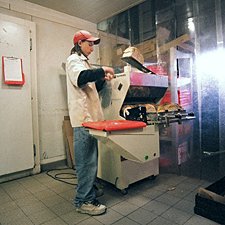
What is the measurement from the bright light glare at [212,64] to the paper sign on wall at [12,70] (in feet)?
7.10

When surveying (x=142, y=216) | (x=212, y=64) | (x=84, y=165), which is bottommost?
(x=142, y=216)

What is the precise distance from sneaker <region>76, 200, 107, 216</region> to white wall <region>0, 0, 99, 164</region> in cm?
132

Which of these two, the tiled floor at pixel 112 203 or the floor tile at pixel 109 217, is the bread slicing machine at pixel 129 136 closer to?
the tiled floor at pixel 112 203

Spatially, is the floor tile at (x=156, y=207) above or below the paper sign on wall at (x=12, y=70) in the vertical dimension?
below

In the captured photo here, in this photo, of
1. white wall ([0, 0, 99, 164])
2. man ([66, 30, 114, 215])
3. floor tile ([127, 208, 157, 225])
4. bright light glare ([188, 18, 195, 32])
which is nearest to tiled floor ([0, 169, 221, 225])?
floor tile ([127, 208, 157, 225])

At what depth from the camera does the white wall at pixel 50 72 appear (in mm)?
2764

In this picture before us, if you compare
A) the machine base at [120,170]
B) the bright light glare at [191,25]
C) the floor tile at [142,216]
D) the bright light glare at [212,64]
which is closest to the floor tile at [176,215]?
the floor tile at [142,216]

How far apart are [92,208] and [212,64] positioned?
190cm

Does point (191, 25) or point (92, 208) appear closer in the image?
point (92, 208)

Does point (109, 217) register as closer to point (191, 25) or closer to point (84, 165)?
point (84, 165)

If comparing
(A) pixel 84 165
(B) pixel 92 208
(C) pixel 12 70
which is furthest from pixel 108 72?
(C) pixel 12 70

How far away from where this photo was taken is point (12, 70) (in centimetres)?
244

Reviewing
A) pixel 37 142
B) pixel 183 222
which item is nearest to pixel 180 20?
pixel 183 222

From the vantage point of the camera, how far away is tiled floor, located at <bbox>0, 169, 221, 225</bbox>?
5.19ft
